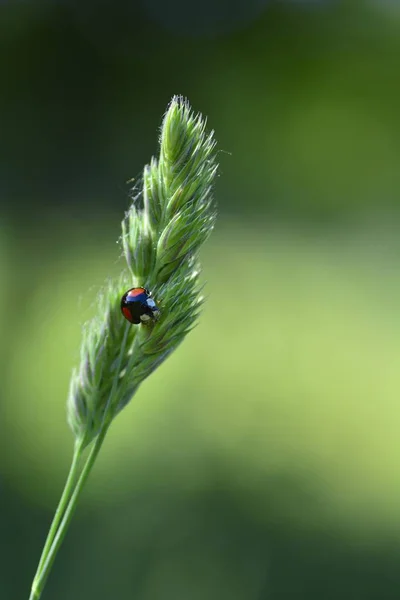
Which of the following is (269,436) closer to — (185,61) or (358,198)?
(358,198)

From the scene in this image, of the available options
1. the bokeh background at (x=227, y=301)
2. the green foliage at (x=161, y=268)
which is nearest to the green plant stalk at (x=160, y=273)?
the green foliage at (x=161, y=268)

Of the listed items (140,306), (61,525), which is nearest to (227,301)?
→ (140,306)

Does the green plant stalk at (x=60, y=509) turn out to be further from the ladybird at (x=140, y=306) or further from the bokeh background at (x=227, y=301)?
the bokeh background at (x=227, y=301)

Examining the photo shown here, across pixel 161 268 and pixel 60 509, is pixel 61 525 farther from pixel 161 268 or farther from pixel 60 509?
pixel 161 268

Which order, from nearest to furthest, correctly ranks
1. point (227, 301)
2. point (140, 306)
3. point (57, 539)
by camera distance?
1. point (57, 539)
2. point (140, 306)
3. point (227, 301)

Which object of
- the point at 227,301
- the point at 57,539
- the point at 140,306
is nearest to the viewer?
the point at 57,539
